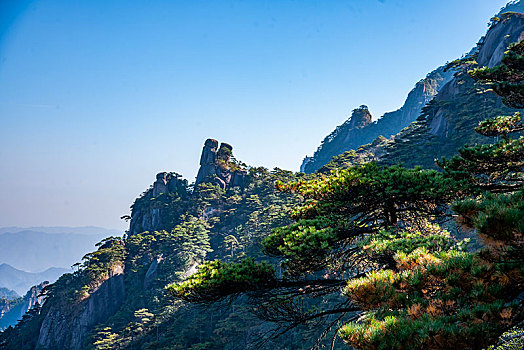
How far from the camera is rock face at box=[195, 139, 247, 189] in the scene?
4944 centimetres

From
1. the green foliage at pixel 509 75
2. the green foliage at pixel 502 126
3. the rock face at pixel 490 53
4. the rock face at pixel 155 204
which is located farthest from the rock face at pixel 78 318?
the rock face at pixel 490 53

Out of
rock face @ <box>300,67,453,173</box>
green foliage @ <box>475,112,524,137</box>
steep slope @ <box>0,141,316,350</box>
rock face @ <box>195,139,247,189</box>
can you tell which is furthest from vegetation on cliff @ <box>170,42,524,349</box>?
rock face @ <box>300,67,453,173</box>

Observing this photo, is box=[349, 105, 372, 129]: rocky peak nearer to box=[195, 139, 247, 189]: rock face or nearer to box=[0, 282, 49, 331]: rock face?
box=[195, 139, 247, 189]: rock face

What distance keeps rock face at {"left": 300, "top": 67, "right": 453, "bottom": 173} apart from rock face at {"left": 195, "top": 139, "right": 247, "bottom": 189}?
35309 mm

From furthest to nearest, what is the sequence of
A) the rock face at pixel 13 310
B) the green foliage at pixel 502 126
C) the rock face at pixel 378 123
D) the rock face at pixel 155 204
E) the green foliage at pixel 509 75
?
the rock face at pixel 13 310
the rock face at pixel 378 123
the rock face at pixel 155 204
the green foliage at pixel 502 126
the green foliage at pixel 509 75

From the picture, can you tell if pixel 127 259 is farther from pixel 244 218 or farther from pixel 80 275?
pixel 244 218

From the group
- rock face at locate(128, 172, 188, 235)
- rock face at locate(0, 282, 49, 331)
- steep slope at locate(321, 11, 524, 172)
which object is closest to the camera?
steep slope at locate(321, 11, 524, 172)

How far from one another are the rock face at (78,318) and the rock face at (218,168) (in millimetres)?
21517

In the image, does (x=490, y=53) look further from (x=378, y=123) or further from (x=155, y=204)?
(x=378, y=123)

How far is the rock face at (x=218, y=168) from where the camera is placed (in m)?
49.4

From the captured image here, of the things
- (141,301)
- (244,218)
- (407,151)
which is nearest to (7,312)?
(141,301)

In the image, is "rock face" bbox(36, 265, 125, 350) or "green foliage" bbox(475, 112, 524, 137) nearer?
"green foliage" bbox(475, 112, 524, 137)

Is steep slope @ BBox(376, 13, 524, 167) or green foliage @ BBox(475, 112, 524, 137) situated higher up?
steep slope @ BBox(376, 13, 524, 167)

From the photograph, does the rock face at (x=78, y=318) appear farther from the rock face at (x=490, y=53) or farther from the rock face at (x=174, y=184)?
the rock face at (x=490, y=53)
